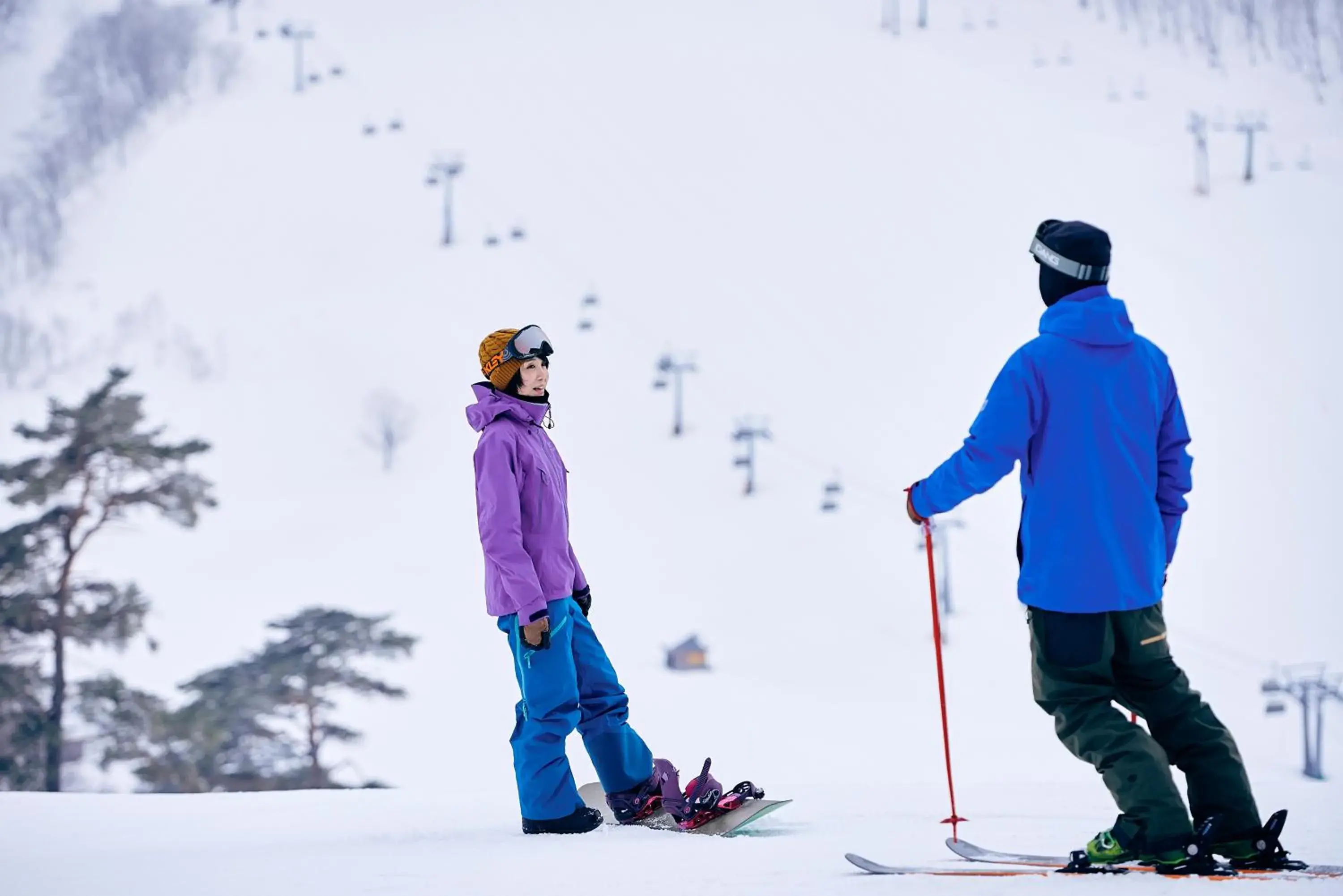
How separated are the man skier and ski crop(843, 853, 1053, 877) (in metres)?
0.14

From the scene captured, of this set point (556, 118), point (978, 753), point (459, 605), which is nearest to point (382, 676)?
point (459, 605)

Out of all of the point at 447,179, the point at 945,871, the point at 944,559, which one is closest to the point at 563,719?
the point at 945,871

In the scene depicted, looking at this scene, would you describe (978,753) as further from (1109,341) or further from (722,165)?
(722,165)

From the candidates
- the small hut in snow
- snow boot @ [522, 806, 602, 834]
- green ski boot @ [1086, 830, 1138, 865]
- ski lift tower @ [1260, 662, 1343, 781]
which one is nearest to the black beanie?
green ski boot @ [1086, 830, 1138, 865]

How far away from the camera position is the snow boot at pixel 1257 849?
2.28 meters

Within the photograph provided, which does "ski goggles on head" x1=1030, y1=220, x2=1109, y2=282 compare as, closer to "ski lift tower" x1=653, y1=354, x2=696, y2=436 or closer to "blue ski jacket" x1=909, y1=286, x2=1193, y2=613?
"blue ski jacket" x1=909, y1=286, x2=1193, y2=613

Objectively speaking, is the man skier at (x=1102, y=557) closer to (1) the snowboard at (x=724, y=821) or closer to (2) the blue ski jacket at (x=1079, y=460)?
(2) the blue ski jacket at (x=1079, y=460)

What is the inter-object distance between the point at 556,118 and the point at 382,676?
24.0 meters

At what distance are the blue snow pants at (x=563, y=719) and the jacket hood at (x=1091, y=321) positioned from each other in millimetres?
1401

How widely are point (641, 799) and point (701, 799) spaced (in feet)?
0.57

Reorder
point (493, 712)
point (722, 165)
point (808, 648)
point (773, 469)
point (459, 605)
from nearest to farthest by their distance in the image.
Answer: point (493, 712), point (808, 648), point (459, 605), point (773, 469), point (722, 165)

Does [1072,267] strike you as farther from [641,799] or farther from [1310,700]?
[1310,700]

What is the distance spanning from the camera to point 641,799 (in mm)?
3197

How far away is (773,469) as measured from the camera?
2408 centimetres
